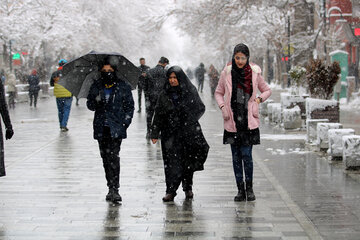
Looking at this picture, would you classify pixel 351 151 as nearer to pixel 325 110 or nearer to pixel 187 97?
pixel 187 97

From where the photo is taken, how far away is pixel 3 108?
6438 mm

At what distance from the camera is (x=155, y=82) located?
1182 centimetres

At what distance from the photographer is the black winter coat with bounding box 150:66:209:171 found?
6930 millimetres

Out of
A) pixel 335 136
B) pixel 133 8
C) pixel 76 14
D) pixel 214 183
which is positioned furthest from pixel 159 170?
pixel 133 8

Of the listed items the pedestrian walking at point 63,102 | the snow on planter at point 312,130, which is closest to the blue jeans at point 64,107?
the pedestrian walking at point 63,102

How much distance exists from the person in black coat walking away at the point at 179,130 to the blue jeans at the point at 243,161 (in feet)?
1.21

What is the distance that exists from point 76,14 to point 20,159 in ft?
137

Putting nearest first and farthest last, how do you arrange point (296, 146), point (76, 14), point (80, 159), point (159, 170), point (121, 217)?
point (121, 217), point (159, 170), point (80, 159), point (296, 146), point (76, 14)

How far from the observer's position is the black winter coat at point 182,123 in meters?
6.93

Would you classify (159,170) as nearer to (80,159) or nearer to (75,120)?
(80,159)

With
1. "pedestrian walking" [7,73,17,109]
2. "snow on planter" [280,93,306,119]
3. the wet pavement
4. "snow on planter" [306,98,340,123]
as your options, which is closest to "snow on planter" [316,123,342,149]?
the wet pavement

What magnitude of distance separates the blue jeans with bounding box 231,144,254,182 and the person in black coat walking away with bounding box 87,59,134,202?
1300 mm

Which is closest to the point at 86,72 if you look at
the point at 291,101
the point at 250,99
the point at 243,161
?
the point at 250,99

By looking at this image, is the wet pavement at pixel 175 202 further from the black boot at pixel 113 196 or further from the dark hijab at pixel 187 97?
the dark hijab at pixel 187 97
